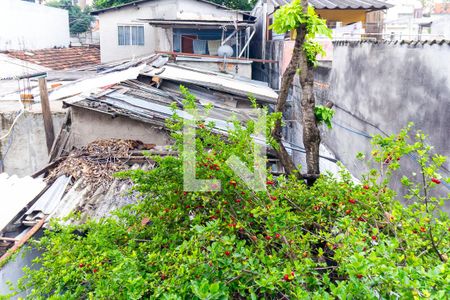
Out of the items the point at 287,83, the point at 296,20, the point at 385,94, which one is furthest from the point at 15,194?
the point at 385,94

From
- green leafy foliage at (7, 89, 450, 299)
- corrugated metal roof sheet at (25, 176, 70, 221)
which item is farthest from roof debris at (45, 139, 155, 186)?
green leafy foliage at (7, 89, 450, 299)

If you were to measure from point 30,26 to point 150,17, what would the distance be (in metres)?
7.47

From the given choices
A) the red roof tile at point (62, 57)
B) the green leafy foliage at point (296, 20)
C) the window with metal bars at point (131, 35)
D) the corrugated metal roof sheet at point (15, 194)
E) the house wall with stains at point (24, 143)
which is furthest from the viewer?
the window with metal bars at point (131, 35)

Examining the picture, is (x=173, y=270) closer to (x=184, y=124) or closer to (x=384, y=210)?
(x=184, y=124)

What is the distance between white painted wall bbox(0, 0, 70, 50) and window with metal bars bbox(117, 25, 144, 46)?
538 centimetres

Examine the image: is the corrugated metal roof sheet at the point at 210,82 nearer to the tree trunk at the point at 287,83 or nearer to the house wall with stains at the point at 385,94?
the house wall with stains at the point at 385,94

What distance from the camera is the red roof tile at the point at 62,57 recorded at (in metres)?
16.3

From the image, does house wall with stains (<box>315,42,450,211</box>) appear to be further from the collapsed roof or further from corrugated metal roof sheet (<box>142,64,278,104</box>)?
corrugated metal roof sheet (<box>142,64,278,104</box>)

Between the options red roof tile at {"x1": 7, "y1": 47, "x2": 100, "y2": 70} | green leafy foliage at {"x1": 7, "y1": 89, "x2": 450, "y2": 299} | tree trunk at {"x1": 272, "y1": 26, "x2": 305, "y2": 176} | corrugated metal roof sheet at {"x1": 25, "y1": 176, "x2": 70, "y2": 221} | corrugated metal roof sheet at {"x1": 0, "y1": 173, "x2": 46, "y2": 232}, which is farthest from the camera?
red roof tile at {"x1": 7, "y1": 47, "x2": 100, "y2": 70}

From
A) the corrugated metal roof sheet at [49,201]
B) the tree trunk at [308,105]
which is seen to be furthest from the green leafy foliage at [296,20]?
the corrugated metal roof sheet at [49,201]

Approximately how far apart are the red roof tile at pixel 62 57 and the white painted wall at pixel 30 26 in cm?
143

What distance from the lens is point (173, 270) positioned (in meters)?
2.61

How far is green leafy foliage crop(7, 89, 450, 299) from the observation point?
215 centimetres

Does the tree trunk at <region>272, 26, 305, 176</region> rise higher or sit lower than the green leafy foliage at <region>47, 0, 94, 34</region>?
lower
